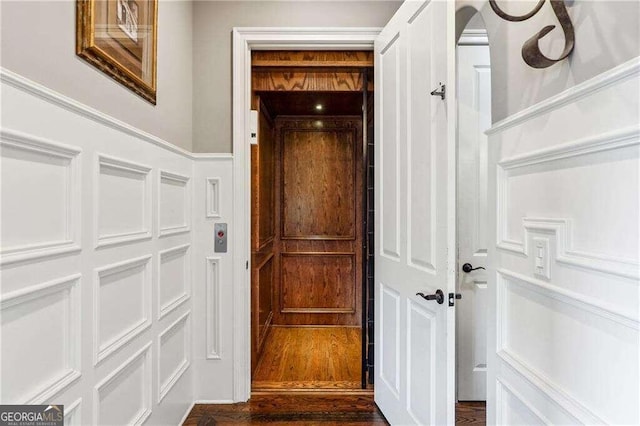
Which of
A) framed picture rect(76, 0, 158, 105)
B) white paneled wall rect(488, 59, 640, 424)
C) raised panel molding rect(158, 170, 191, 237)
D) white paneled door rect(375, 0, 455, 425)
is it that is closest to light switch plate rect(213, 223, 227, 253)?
raised panel molding rect(158, 170, 191, 237)

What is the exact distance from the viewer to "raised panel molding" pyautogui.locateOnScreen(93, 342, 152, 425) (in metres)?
1.15

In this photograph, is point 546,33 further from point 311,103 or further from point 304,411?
point 311,103

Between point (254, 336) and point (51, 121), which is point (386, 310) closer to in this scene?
point (254, 336)

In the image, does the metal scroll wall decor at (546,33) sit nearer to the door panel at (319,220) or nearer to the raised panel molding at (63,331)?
the raised panel molding at (63,331)

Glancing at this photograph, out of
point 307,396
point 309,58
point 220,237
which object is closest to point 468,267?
point 307,396

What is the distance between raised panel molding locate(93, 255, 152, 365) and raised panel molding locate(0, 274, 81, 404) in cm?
8

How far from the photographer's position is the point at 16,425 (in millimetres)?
846

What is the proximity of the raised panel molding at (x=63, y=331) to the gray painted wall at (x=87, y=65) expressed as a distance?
21.6 inches

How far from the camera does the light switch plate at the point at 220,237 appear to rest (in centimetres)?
202

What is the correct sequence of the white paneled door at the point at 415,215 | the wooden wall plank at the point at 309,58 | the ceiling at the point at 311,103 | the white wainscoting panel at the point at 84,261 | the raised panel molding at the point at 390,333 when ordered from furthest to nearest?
1. the ceiling at the point at 311,103
2. the wooden wall plank at the point at 309,58
3. the raised panel molding at the point at 390,333
4. the white paneled door at the point at 415,215
5. the white wainscoting panel at the point at 84,261

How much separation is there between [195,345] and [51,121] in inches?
59.9

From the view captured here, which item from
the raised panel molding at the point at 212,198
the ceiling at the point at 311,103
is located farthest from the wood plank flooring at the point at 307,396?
the ceiling at the point at 311,103

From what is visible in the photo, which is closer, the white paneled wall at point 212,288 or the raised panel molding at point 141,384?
the raised panel molding at point 141,384

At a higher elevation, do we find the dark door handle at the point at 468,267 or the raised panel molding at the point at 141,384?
the dark door handle at the point at 468,267
